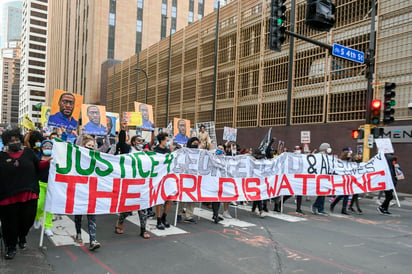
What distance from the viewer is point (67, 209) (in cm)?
618

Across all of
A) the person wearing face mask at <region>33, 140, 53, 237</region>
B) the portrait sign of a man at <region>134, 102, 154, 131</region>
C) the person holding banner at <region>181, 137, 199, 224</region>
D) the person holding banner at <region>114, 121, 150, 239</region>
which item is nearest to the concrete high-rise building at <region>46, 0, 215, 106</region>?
the portrait sign of a man at <region>134, 102, 154, 131</region>

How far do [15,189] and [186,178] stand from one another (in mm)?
3792

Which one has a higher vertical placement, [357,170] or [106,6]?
[106,6]

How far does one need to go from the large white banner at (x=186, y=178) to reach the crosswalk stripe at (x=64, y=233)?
1.84 ft

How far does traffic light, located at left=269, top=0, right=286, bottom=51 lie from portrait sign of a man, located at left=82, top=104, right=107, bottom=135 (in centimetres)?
795

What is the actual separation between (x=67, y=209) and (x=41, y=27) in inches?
5025

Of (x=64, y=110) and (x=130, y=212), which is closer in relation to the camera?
(x=130, y=212)

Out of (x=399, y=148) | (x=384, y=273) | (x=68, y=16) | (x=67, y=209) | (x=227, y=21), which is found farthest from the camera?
(x=68, y=16)

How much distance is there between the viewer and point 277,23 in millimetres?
9922

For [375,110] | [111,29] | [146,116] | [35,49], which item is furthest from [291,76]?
[35,49]

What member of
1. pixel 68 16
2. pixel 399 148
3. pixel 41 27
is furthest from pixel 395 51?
pixel 41 27

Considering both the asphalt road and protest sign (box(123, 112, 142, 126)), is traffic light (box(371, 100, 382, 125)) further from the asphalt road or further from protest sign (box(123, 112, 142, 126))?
protest sign (box(123, 112, 142, 126))

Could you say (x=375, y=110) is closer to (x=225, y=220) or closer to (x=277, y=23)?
(x=277, y=23)

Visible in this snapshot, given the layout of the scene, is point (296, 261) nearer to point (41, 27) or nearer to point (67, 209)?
point (67, 209)
